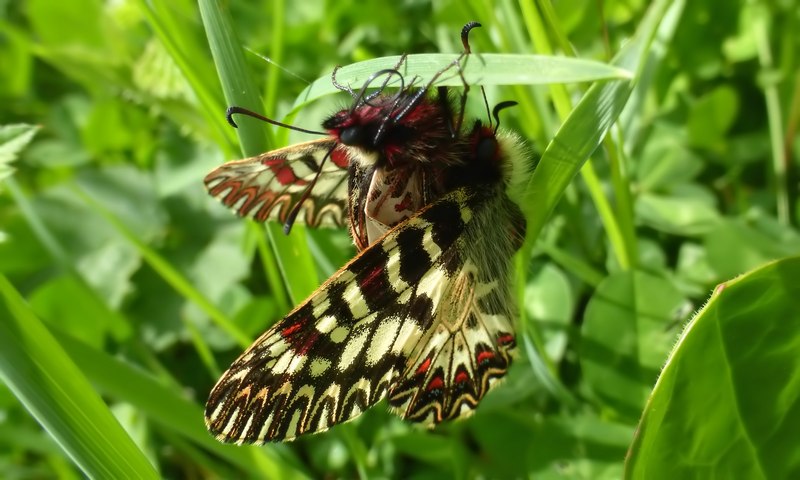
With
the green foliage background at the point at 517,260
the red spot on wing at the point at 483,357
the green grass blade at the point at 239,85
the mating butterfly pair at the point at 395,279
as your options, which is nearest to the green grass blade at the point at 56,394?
the green foliage background at the point at 517,260

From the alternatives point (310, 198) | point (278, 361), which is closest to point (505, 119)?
point (310, 198)

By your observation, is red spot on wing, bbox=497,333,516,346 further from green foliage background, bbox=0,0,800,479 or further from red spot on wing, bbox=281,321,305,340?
red spot on wing, bbox=281,321,305,340

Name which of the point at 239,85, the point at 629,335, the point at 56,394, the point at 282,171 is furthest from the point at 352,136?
the point at 629,335

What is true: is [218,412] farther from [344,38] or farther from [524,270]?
[344,38]

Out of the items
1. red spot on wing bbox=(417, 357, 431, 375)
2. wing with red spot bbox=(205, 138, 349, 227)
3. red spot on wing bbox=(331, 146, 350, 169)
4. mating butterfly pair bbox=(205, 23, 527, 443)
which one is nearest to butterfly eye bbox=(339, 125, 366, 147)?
mating butterfly pair bbox=(205, 23, 527, 443)

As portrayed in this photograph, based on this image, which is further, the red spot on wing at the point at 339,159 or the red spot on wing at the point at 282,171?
the red spot on wing at the point at 339,159

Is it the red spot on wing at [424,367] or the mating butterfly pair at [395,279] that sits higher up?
the mating butterfly pair at [395,279]

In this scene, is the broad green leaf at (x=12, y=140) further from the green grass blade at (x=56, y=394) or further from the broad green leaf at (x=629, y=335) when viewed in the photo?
the broad green leaf at (x=629, y=335)
